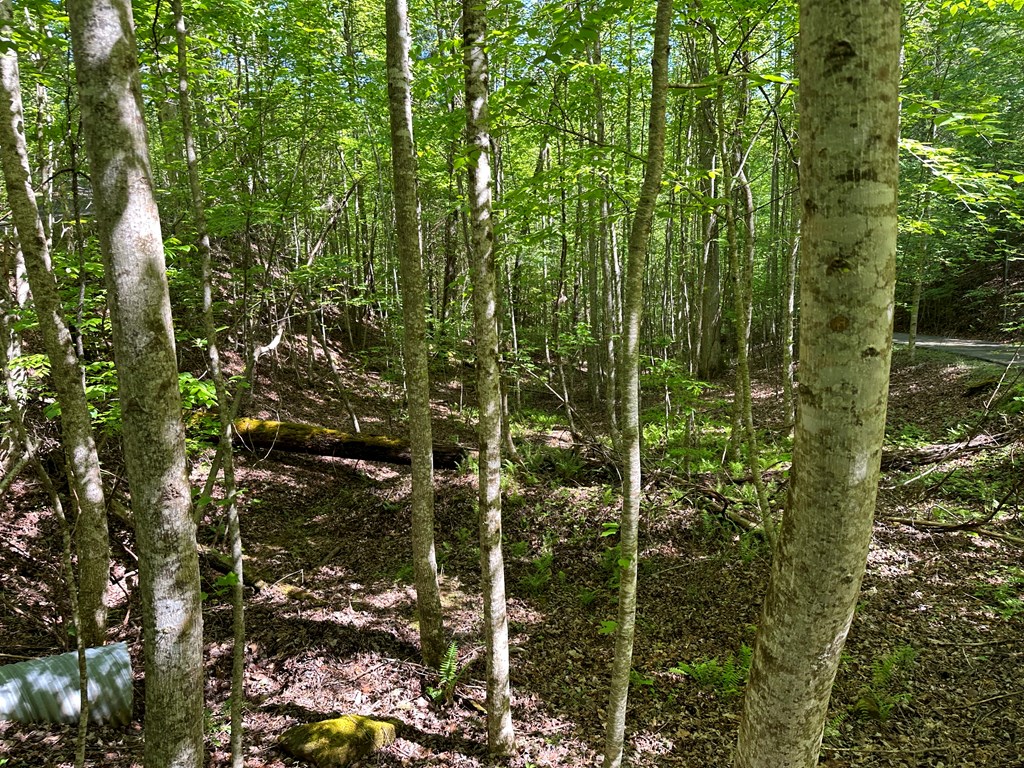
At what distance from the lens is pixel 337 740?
4754mm

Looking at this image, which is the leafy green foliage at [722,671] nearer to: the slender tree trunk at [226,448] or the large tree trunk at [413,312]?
the large tree trunk at [413,312]

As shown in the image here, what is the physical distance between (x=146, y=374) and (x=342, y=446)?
8587 mm

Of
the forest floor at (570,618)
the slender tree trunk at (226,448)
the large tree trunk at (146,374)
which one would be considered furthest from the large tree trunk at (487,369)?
the large tree trunk at (146,374)

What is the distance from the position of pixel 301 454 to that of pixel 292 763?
21.9 feet

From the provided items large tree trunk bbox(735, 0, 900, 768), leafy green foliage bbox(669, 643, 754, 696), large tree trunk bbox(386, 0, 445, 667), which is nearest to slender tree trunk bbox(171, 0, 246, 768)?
large tree trunk bbox(386, 0, 445, 667)

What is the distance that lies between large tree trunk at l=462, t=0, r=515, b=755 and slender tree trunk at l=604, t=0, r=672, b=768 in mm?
1177

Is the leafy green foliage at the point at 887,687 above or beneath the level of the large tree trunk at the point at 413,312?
beneath

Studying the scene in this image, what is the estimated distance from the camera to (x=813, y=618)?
168cm

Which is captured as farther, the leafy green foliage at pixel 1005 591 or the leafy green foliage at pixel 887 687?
the leafy green foliage at pixel 1005 591

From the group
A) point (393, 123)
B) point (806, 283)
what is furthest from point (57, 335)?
point (806, 283)

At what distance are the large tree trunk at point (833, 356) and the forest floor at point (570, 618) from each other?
2.07m

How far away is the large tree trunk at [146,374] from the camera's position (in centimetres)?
197

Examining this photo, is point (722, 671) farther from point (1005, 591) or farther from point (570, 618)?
point (1005, 591)

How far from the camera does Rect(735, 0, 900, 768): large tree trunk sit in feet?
4.67
